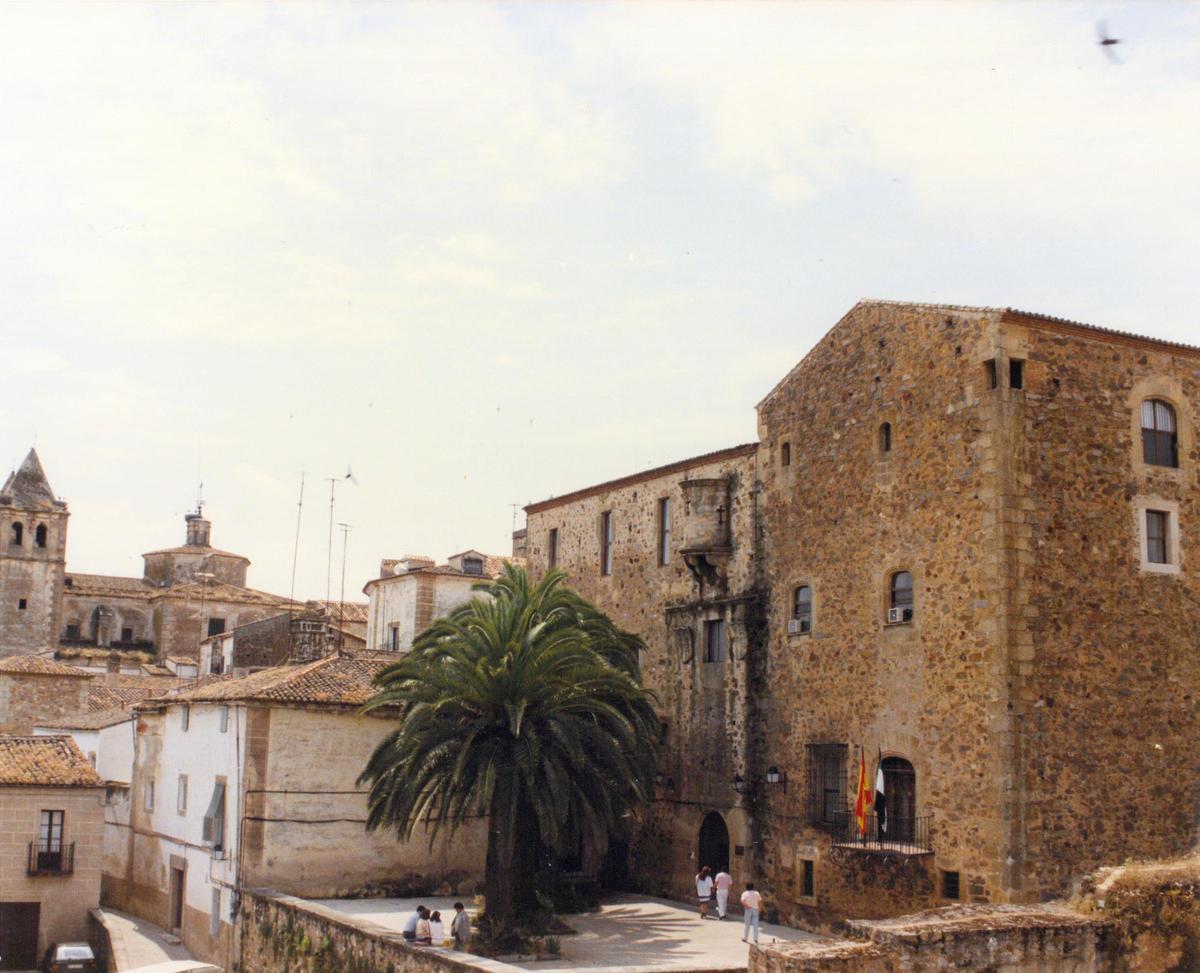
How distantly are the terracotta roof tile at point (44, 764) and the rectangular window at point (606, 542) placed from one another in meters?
13.7

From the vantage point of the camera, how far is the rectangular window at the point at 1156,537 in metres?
23.9

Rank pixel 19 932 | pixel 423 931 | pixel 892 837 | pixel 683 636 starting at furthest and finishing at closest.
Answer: pixel 19 932 < pixel 683 636 < pixel 892 837 < pixel 423 931

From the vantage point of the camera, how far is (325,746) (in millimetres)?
29906

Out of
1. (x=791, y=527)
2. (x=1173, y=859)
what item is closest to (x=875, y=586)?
(x=791, y=527)

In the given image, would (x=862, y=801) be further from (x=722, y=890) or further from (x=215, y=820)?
(x=215, y=820)

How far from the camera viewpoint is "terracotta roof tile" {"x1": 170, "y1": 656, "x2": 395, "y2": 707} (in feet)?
97.5

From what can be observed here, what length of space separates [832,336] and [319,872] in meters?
15.2

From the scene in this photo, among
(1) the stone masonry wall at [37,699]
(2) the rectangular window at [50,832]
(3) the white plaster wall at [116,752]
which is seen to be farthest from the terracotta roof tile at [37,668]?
(2) the rectangular window at [50,832]

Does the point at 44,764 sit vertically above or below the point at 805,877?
above

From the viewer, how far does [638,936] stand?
2545 centimetres

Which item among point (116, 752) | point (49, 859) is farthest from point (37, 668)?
point (49, 859)

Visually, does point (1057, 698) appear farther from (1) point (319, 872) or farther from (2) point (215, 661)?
(2) point (215, 661)

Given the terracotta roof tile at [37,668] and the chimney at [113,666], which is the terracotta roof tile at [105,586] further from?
the terracotta roof tile at [37,668]

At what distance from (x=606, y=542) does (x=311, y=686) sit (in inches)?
319
